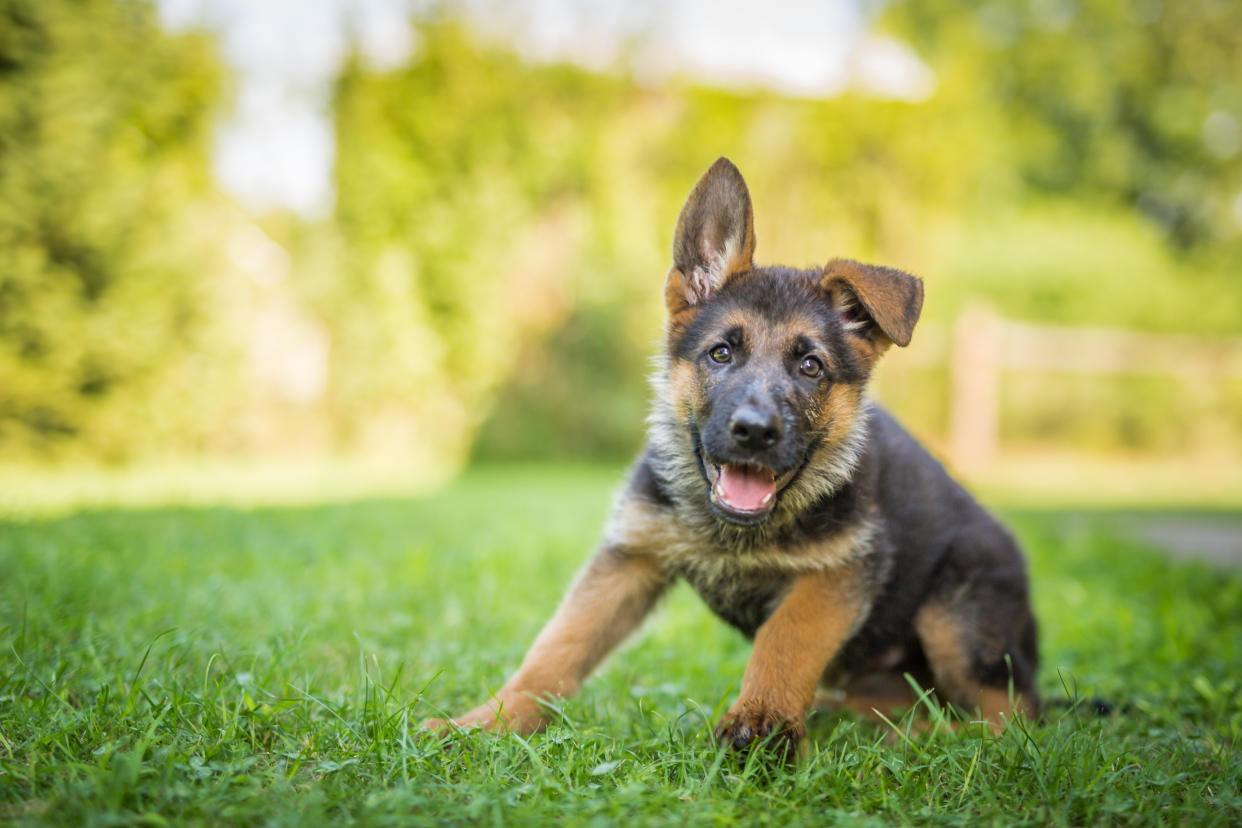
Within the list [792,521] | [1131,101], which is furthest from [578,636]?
[1131,101]

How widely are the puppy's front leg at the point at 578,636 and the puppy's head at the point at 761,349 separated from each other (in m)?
0.45

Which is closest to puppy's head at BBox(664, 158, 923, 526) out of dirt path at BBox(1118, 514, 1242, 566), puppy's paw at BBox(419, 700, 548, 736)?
puppy's paw at BBox(419, 700, 548, 736)

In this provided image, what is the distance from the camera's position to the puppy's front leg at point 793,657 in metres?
2.64

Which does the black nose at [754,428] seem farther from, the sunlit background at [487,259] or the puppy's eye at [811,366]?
the sunlit background at [487,259]

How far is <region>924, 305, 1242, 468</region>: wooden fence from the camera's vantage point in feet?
50.1

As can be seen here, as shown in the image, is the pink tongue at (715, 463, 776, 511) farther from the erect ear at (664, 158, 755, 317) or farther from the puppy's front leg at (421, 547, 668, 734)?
the erect ear at (664, 158, 755, 317)

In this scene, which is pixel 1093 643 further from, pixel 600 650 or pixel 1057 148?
pixel 1057 148

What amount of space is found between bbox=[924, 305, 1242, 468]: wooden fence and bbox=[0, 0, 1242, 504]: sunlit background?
7cm

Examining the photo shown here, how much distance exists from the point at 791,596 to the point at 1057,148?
27.5 m

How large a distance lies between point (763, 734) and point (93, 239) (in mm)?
11379

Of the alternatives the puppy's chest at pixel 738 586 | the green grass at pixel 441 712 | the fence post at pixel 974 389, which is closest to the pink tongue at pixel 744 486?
the puppy's chest at pixel 738 586

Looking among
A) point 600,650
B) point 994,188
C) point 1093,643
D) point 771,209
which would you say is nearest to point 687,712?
point 600,650

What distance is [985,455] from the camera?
15352 millimetres

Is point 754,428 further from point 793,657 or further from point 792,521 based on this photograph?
point 793,657
